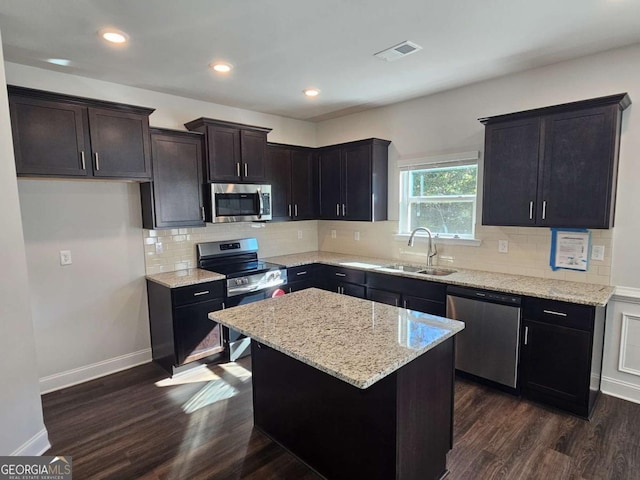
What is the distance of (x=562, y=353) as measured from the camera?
2.65m

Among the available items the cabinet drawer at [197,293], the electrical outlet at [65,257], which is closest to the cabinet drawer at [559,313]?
the cabinet drawer at [197,293]

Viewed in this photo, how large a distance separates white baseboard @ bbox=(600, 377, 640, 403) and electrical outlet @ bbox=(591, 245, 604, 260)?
1001mm

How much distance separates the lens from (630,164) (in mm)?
2750

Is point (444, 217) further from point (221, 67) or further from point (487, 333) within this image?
point (221, 67)

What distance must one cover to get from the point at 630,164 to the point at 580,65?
0.90 m

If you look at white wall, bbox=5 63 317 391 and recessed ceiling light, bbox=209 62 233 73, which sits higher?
recessed ceiling light, bbox=209 62 233 73

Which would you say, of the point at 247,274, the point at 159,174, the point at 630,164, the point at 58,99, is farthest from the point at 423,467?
the point at 58,99

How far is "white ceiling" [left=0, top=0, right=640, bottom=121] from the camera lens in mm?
2107

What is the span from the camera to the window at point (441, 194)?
145 inches

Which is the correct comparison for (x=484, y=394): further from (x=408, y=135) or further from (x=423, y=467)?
(x=408, y=135)

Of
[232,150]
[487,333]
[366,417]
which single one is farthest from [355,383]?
[232,150]

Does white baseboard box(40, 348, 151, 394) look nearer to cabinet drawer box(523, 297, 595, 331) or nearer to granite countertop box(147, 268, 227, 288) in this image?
granite countertop box(147, 268, 227, 288)

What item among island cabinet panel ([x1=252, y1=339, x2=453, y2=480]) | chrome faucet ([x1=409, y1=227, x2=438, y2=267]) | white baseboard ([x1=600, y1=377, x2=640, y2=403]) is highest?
chrome faucet ([x1=409, y1=227, x2=438, y2=267])

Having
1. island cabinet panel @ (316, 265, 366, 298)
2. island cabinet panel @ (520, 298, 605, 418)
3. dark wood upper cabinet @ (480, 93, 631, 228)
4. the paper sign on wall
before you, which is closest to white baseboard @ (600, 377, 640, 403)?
island cabinet panel @ (520, 298, 605, 418)
